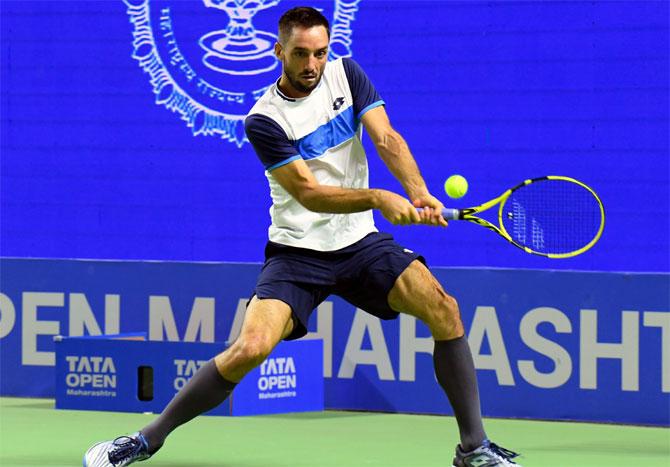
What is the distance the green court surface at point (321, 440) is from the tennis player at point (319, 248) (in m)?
0.65

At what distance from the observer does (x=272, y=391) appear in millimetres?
7309

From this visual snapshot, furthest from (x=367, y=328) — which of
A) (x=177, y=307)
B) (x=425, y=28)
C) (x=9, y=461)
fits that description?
(x=9, y=461)

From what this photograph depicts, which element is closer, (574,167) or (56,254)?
(574,167)

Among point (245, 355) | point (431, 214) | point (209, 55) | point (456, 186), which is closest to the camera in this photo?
point (431, 214)

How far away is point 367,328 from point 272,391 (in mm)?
608

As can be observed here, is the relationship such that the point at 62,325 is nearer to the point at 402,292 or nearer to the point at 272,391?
the point at 272,391

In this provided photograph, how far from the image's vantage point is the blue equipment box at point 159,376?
7.25 metres

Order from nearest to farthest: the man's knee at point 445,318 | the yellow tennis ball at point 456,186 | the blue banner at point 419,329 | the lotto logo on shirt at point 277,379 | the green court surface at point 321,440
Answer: the man's knee at point 445,318
the yellow tennis ball at point 456,186
the green court surface at point 321,440
the blue banner at point 419,329
the lotto logo on shirt at point 277,379

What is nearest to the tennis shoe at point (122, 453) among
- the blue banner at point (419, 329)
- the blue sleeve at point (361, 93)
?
the blue sleeve at point (361, 93)

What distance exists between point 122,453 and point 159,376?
2.15 meters

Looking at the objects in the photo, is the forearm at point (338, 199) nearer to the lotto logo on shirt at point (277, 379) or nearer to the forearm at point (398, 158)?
the forearm at point (398, 158)

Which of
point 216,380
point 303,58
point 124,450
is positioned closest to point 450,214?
point 303,58

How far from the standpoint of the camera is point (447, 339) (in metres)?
5.21

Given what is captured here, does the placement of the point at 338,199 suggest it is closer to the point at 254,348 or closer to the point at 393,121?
the point at 254,348
